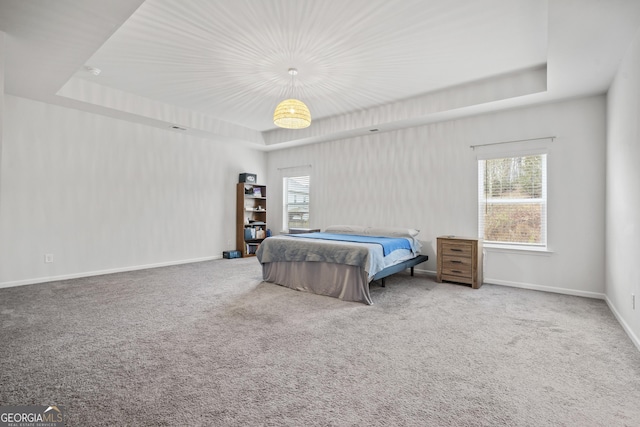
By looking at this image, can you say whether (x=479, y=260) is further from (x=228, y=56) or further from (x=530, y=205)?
(x=228, y=56)

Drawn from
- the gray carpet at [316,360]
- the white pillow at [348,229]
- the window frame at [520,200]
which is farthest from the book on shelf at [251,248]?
the window frame at [520,200]

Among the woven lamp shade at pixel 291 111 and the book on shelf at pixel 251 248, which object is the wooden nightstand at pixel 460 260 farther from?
the book on shelf at pixel 251 248

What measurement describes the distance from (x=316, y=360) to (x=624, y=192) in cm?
315

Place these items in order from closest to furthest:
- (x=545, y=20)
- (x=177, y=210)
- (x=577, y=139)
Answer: (x=545, y=20) → (x=577, y=139) → (x=177, y=210)

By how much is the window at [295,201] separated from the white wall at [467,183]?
33 centimetres

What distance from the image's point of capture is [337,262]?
3.80m

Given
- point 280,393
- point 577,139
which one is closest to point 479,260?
point 577,139

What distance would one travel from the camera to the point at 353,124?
18.4ft

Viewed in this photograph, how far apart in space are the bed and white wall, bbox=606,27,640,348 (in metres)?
2.19

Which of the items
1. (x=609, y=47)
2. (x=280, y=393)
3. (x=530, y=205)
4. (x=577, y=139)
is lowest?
(x=280, y=393)

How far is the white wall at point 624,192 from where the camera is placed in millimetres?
2545

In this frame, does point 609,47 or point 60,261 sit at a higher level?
point 609,47

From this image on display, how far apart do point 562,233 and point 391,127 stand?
9.52ft

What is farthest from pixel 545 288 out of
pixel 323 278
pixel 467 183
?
pixel 323 278
